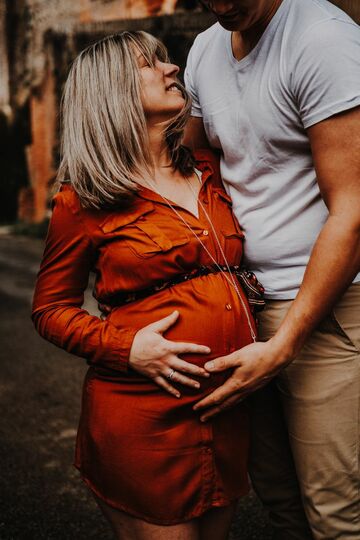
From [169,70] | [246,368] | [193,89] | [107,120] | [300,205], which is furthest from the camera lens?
[193,89]

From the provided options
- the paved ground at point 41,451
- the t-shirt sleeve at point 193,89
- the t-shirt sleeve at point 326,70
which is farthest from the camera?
the paved ground at point 41,451

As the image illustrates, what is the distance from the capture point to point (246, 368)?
6.47ft

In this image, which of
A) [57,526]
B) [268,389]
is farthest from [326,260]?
[57,526]

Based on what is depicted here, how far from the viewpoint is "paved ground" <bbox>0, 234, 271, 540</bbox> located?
3.45 meters

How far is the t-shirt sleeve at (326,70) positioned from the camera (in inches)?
70.7

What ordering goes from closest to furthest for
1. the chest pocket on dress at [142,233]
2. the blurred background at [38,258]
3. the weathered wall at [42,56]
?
the chest pocket on dress at [142,233]
the blurred background at [38,258]
the weathered wall at [42,56]

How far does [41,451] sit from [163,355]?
2571 mm

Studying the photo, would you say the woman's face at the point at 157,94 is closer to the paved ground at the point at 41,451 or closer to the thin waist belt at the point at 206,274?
the thin waist belt at the point at 206,274

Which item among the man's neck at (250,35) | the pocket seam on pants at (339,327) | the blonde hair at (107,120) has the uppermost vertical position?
the man's neck at (250,35)

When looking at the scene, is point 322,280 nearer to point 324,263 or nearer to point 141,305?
point 324,263

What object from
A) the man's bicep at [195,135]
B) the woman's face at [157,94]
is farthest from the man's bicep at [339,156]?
the man's bicep at [195,135]

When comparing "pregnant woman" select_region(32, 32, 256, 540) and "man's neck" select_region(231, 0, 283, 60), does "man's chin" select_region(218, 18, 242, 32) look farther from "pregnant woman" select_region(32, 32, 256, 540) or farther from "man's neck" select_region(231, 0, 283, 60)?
"pregnant woman" select_region(32, 32, 256, 540)

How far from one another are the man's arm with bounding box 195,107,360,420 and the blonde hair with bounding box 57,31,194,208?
601mm

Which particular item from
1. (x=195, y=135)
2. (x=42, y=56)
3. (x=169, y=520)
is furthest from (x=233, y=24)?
(x=42, y=56)
